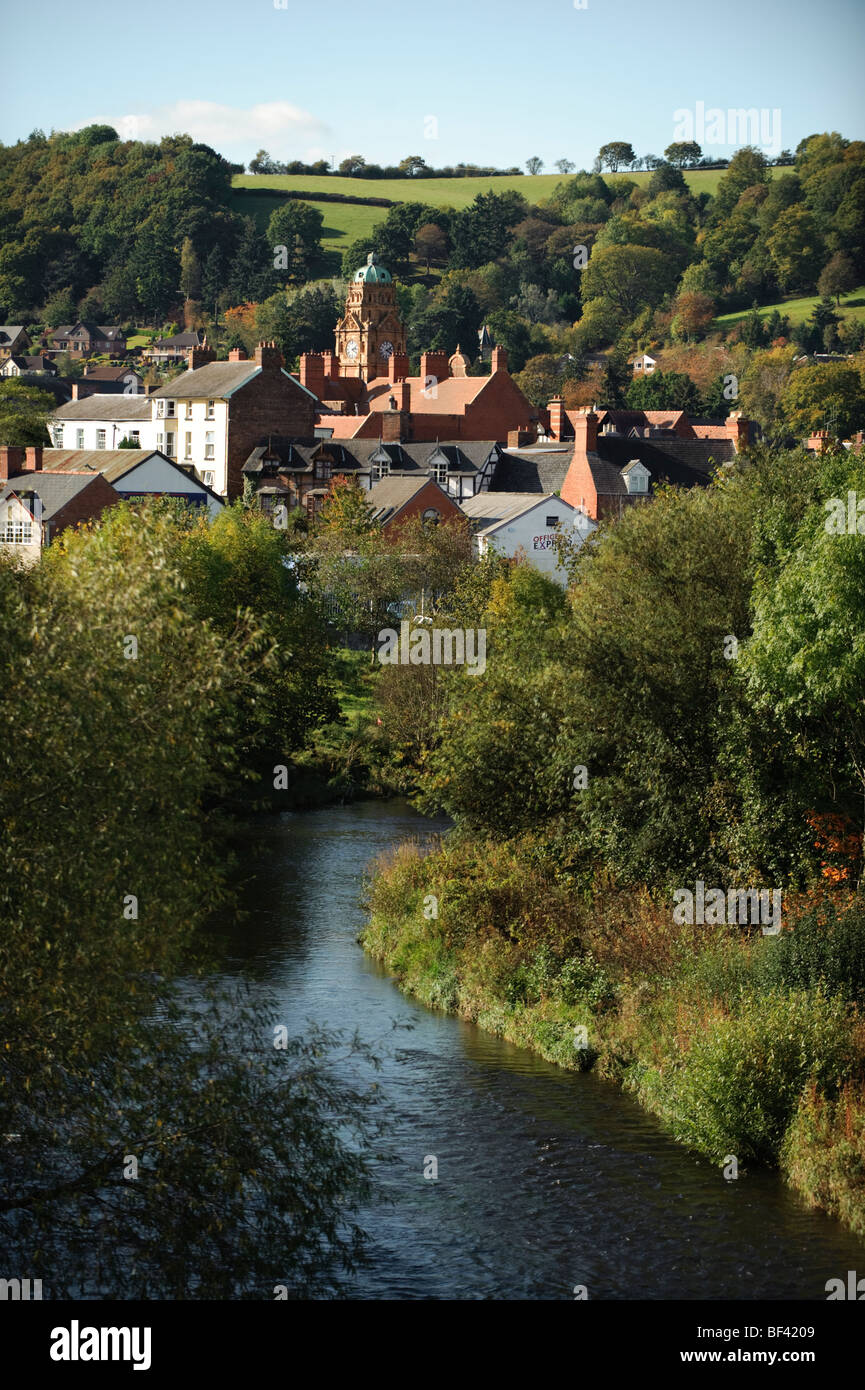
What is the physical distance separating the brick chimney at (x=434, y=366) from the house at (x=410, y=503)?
42.9 m

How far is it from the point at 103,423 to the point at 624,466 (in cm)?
3516

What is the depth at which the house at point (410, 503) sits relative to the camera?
69375mm

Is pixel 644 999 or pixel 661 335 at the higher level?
pixel 661 335

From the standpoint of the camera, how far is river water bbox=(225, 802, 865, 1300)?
1675cm

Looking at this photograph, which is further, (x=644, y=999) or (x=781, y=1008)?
(x=644, y=999)

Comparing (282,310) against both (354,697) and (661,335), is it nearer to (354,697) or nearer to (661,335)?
(661,335)

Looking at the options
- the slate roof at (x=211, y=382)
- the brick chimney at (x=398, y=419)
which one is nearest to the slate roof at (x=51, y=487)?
the slate roof at (x=211, y=382)

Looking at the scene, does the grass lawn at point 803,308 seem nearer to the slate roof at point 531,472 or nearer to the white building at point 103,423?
the slate roof at point 531,472

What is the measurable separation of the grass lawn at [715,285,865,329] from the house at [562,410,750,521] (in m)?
79.9

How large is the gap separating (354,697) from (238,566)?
35.5ft

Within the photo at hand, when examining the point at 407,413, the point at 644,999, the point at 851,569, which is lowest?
the point at 644,999

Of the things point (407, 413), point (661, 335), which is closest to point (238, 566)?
point (407, 413)

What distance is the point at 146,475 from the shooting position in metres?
65.1
